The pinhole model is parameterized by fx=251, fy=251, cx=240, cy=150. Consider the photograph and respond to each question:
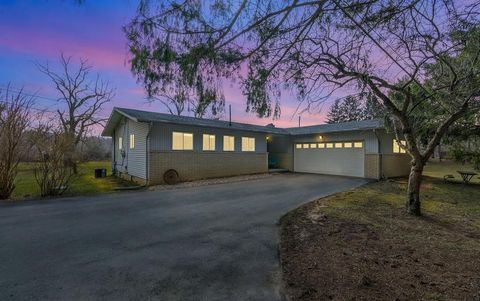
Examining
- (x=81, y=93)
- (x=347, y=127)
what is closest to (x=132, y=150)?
(x=81, y=93)

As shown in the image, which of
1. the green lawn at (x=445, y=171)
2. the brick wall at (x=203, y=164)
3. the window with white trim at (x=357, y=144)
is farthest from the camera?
the green lawn at (x=445, y=171)

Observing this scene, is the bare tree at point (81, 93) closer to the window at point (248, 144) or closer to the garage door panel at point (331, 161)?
the window at point (248, 144)

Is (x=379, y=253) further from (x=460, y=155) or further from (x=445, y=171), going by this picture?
(x=445, y=171)

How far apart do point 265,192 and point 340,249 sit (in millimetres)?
5928

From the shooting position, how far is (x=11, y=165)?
869cm

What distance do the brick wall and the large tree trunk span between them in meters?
9.65

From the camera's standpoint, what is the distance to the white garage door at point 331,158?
15.1 metres

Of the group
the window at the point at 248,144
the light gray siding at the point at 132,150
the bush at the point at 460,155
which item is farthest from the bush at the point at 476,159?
the light gray siding at the point at 132,150

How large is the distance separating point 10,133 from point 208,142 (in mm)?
8207

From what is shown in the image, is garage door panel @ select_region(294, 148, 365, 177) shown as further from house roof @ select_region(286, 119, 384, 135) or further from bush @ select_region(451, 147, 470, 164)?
bush @ select_region(451, 147, 470, 164)

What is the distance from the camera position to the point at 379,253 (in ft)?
12.9

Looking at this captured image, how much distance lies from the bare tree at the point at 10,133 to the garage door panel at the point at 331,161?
49.9 ft

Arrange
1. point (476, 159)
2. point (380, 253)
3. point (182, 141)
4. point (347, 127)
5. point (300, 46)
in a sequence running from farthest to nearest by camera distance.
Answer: point (347, 127), point (182, 141), point (476, 159), point (300, 46), point (380, 253)

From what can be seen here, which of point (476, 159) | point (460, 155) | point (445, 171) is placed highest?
point (460, 155)
